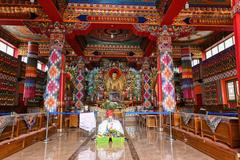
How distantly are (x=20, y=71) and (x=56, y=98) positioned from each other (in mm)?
6951

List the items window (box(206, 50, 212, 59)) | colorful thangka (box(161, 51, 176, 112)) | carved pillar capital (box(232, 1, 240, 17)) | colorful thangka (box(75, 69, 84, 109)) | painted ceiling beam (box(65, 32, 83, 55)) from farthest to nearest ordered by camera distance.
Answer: window (box(206, 50, 212, 59))
colorful thangka (box(75, 69, 84, 109))
painted ceiling beam (box(65, 32, 83, 55))
colorful thangka (box(161, 51, 176, 112))
carved pillar capital (box(232, 1, 240, 17))

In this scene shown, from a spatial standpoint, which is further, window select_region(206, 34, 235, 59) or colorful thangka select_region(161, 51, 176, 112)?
window select_region(206, 34, 235, 59)

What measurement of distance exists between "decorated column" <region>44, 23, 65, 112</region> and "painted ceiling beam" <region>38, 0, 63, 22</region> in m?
0.45

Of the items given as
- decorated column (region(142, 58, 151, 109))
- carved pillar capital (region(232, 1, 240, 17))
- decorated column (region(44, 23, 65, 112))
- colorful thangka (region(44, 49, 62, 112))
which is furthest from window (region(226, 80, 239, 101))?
colorful thangka (region(44, 49, 62, 112))

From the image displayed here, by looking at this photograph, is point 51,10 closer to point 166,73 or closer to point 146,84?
point 166,73

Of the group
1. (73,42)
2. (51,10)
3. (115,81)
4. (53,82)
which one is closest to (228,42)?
(115,81)

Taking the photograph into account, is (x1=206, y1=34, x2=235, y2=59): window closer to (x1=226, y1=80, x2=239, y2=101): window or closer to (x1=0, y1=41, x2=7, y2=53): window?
(x1=226, y1=80, x2=239, y2=101): window

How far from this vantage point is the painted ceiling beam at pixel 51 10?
5.98 m

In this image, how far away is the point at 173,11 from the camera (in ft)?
21.9

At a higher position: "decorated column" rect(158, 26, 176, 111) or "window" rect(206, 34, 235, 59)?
"window" rect(206, 34, 235, 59)

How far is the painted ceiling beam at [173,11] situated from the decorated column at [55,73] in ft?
16.0

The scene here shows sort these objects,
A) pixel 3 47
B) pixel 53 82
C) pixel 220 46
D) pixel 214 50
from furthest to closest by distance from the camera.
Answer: pixel 214 50 → pixel 220 46 → pixel 3 47 → pixel 53 82

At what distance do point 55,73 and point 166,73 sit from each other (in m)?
5.24

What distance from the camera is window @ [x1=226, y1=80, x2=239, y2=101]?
1002 cm
